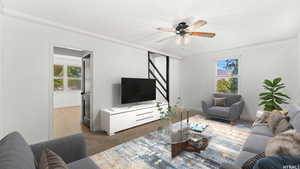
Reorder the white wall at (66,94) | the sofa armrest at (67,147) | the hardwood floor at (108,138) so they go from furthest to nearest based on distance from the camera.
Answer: the white wall at (66,94) → the hardwood floor at (108,138) → the sofa armrest at (67,147)

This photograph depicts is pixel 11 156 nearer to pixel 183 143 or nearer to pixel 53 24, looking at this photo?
pixel 183 143

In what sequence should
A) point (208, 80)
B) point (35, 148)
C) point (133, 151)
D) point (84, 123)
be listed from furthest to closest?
point (208, 80)
point (84, 123)
point (133, 151)
point (35, 148)

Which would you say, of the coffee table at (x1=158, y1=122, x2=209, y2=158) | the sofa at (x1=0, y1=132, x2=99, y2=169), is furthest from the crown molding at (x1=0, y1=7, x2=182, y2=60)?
the coffee table at (x1=158, y1=122, x2=209, y2=158)

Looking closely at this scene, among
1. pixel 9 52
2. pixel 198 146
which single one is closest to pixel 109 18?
pixel 9 52

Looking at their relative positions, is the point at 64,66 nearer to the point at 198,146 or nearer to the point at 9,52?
the point at 9,52

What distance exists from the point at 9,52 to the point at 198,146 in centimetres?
359

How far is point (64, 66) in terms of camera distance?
5.95 meters

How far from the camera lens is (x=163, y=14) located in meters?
2.13

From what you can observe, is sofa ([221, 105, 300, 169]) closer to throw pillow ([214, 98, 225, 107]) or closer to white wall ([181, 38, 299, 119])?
throw pillow ([214, 98, 225, 107])

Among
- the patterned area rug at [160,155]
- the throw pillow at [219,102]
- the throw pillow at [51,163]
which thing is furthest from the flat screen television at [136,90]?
the throw pillow at [51,163]

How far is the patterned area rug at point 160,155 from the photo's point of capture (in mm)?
1740

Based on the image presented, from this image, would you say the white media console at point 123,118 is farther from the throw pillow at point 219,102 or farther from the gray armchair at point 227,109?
the throw pillow at point 219,102

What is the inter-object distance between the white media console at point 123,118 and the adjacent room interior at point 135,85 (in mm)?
25

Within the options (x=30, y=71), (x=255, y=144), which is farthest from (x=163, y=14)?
(x=30, y=71)
